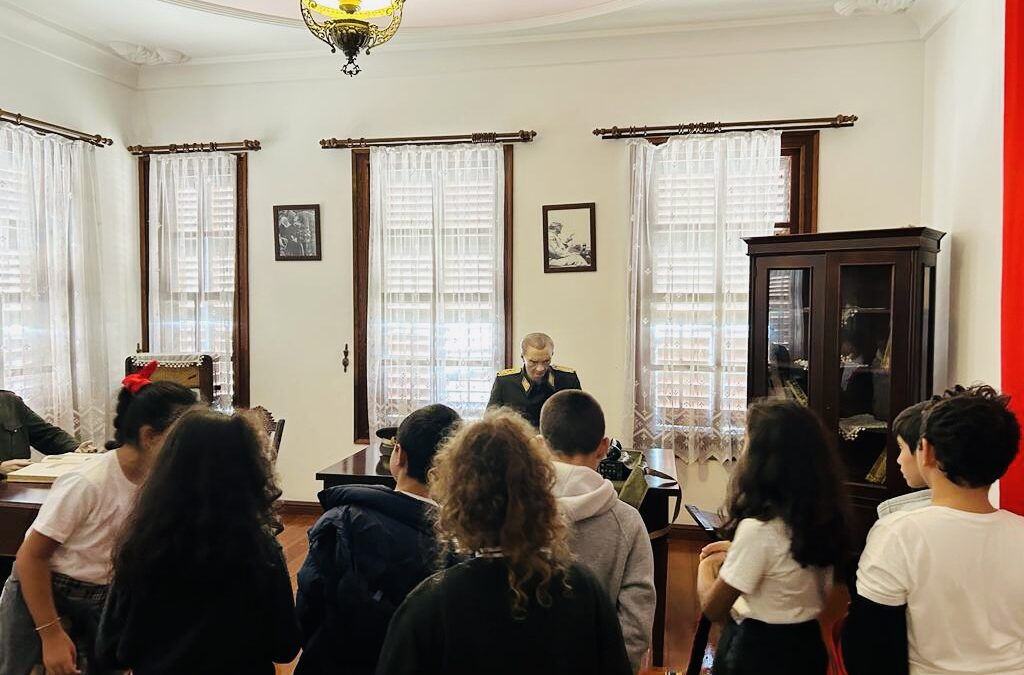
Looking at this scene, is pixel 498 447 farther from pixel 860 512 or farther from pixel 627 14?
pixel 627 14

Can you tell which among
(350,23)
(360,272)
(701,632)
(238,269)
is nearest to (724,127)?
(350,23)

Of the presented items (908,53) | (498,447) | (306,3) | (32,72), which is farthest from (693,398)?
(32,72)

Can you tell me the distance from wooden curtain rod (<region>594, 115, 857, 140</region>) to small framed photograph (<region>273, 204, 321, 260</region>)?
199 cm

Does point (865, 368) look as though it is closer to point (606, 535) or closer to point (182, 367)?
point (606, 535)

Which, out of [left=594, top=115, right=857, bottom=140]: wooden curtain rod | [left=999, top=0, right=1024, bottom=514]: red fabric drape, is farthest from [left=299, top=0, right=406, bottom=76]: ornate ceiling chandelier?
[left=999, top=0, right=1024, bottom=514]: red fabric drape

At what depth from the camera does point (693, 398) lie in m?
4.51

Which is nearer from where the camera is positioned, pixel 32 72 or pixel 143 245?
pixel 32 72

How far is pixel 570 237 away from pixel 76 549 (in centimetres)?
346

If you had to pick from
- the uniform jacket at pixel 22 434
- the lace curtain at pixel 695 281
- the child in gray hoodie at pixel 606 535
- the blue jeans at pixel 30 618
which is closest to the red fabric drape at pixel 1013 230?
the lace curtain at pixel 695 281

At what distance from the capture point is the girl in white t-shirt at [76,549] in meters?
1.72

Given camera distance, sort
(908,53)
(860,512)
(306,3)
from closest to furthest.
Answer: (306,3) → (860,512) → (908,53)

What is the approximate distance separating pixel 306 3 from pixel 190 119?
8.47ft

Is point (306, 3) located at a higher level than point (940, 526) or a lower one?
higher

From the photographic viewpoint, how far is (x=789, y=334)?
3959 mm
